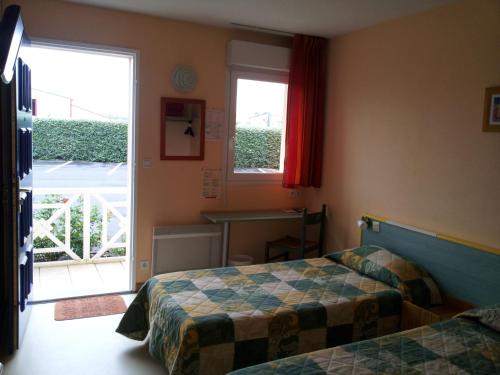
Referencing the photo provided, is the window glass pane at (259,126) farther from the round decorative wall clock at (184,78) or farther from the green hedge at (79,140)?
the green hedge at (79,140)

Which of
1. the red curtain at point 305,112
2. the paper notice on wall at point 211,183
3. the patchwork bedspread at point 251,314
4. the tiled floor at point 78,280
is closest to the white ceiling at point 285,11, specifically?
the red curtain at point 305,112

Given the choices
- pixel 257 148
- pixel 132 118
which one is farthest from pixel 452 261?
pixel 132 118

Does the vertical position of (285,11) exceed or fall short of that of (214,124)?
it exceeds it

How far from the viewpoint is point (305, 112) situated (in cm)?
450

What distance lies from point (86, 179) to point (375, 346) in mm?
5002

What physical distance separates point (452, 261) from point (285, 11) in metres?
2.27

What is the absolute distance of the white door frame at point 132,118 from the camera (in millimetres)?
3709

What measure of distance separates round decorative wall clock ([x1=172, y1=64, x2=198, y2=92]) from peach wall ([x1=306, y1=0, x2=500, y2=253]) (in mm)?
1367

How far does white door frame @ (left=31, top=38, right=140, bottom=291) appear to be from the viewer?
12.2ft

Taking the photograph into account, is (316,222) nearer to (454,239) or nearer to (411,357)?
(454,239)

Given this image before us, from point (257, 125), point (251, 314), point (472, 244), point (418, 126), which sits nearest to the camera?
point (251, 314)

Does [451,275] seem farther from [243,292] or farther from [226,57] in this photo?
[226,57]

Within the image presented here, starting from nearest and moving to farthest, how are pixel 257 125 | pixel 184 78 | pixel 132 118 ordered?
pixel 132 118 < pixel 184 78 < pixel 257 125

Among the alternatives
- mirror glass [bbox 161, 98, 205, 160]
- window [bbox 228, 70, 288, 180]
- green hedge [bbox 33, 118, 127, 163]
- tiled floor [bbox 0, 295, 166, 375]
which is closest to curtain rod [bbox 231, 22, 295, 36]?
window [bbox 228, 70, 288, 180]
